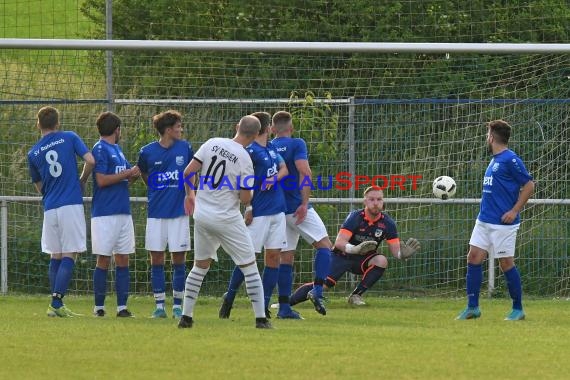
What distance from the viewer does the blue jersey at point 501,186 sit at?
12.5 meters

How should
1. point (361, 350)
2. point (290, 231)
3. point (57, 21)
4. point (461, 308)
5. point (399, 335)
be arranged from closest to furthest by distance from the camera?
point (361, 350)
point (399, 335)
point (290, 231)
point (461, 308)
point (57, 21)

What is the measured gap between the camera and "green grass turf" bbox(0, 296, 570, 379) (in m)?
8.30

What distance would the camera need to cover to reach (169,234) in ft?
41.6

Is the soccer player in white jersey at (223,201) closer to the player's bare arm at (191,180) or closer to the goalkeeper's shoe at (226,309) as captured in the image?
the player's bare arm at (191,180)

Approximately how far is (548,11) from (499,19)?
40.2 inches

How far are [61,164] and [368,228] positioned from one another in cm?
399

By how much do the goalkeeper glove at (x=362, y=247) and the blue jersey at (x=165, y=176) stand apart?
2.73 m

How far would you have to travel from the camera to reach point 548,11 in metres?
20.0

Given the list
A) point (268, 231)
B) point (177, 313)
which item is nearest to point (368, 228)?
point (268, 231)

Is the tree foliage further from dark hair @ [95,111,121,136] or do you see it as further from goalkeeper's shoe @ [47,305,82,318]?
goalkeeper's shoe @ [47,305,82,318]

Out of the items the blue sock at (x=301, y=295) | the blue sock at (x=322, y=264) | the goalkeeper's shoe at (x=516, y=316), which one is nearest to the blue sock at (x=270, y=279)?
the blue sock at (x=322, y=264)

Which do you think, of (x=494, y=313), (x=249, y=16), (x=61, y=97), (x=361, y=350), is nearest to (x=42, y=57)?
(x=61, y=97)

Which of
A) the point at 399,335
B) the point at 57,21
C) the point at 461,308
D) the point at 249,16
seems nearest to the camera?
the point at 399,335

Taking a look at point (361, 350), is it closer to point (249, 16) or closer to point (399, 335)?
point (399, 335)
